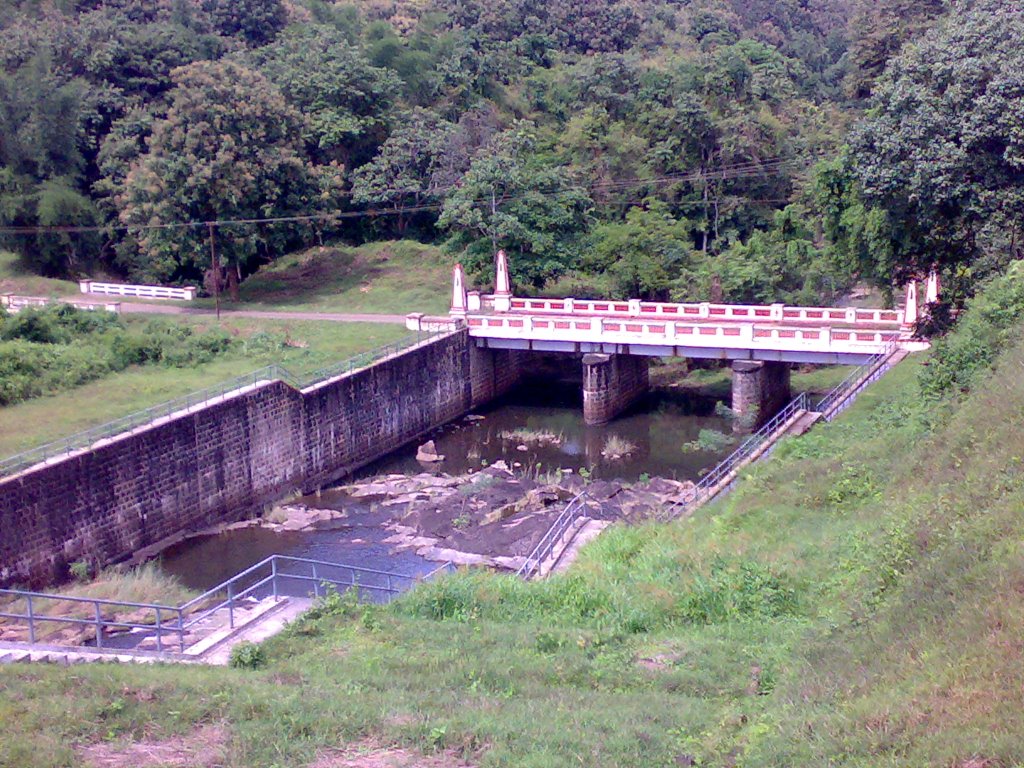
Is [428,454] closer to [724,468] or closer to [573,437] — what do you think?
[573,437]

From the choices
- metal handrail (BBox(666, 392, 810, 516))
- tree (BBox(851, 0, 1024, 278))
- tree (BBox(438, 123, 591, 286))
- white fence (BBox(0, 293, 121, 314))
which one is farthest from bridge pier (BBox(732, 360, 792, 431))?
white fence (BBox(0, 293, 121, 314))

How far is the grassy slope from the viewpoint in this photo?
30.6 ft

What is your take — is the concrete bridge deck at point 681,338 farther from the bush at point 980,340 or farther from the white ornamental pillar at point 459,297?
the bush at point 980,340

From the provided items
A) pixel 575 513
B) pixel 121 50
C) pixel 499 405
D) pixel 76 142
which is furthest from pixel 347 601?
pixel 121 50

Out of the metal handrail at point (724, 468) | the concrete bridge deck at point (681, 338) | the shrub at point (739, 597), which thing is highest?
the concrete bridge deck at point (681, 338)

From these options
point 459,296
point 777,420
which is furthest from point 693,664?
point 459,296

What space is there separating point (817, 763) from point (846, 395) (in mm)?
24175

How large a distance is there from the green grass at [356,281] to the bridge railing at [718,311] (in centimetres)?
510

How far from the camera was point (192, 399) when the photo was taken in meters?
29.5

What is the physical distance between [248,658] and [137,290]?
38.7 meters

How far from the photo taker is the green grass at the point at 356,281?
47.1 m

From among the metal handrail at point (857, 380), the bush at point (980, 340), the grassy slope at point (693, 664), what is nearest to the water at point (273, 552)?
the grassy slope at point (693, 664)

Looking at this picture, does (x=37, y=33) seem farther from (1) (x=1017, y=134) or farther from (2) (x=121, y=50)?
(1) (x=1017, y=134)

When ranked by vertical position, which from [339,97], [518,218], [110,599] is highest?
[339,97]
